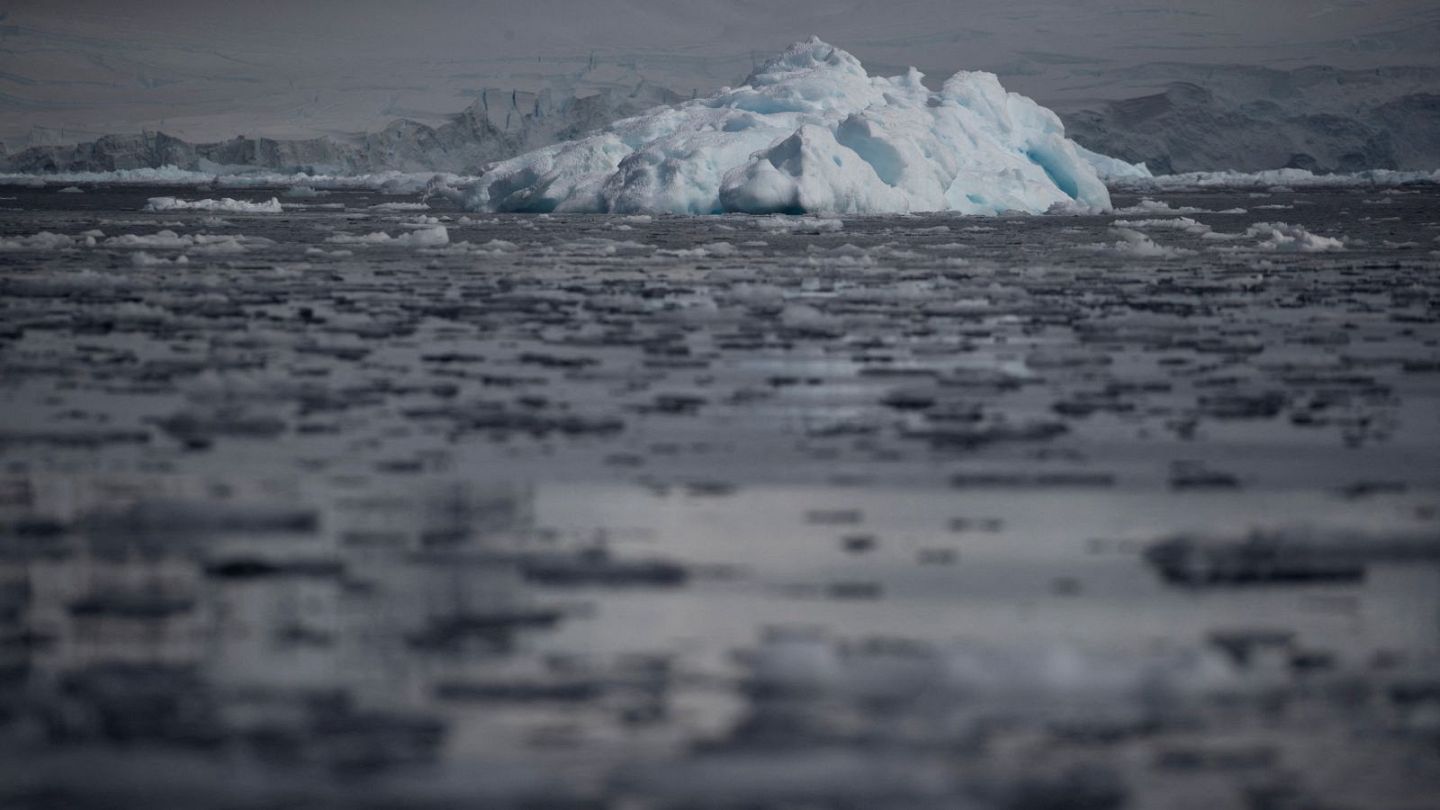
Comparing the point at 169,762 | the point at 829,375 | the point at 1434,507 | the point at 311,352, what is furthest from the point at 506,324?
the point at 169,762

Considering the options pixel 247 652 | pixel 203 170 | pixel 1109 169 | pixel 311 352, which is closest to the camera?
pixel 247 652

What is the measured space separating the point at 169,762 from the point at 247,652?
0.47m

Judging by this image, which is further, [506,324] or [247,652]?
[506,324]

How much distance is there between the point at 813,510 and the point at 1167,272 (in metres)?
9.02

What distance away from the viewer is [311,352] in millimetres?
6414

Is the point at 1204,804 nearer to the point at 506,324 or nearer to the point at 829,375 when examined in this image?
the point at 829,375

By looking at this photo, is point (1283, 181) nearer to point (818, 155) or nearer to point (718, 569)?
point (818, 155)

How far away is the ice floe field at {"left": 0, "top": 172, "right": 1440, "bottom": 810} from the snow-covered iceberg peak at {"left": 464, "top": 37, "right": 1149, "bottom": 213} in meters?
18.2

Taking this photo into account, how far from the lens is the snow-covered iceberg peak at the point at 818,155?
2522cm

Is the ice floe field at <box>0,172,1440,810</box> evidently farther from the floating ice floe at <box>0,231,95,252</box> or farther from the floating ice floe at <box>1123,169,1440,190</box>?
the floating ice floe at <box>1123,169,1440,190</box>

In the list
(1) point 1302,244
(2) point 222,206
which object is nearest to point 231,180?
(2) point 222,206

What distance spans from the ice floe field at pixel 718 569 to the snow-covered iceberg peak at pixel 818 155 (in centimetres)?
1819

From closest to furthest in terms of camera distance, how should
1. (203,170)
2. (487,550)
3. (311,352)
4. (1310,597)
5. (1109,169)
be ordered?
(1310,597) → (487,550) → (311,352) → (1109,169) → (203,170)

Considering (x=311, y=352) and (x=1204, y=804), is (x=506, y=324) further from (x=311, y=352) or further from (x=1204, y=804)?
(x=1204, y=804)
